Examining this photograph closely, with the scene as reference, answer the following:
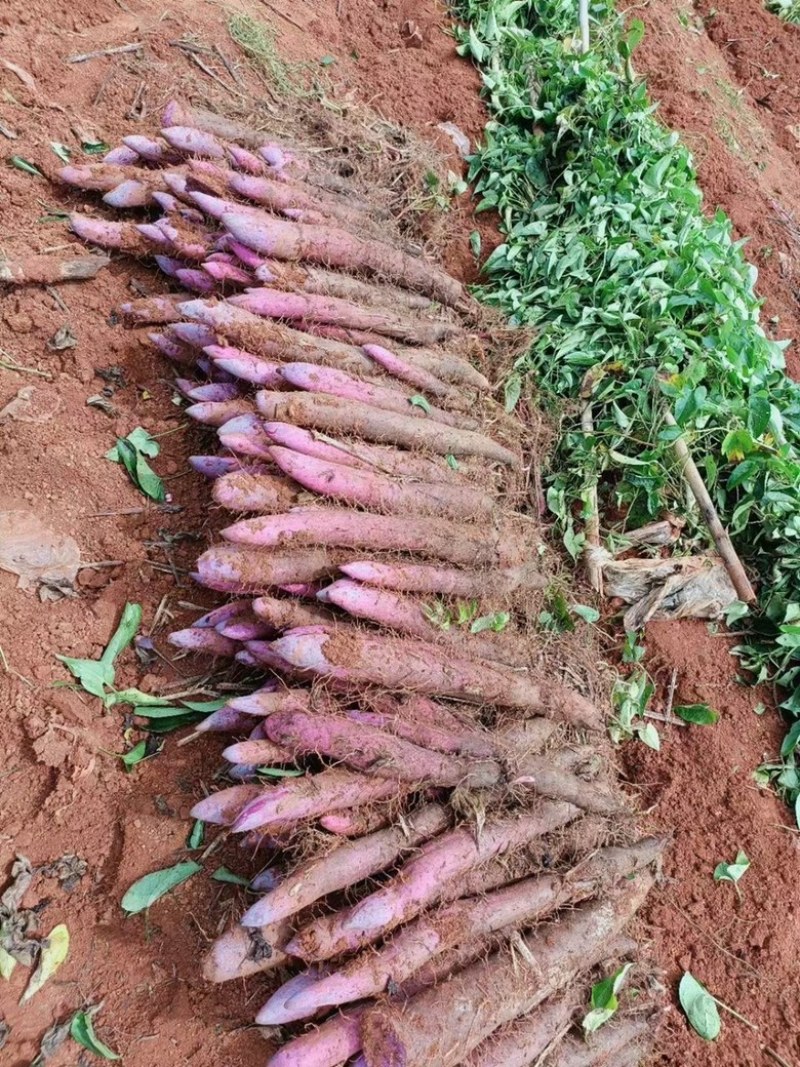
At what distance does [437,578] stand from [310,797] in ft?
2.64

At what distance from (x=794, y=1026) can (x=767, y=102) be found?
6167 mm

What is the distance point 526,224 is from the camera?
11.6ft

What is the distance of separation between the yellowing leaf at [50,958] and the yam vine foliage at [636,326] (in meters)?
2.09

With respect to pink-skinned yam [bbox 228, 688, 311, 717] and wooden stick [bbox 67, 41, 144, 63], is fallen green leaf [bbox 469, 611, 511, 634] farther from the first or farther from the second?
wooden stick [bbox 67, 41, 144, 63]

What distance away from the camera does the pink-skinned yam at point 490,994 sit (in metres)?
1.63

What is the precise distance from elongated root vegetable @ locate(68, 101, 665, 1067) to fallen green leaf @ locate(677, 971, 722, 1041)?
0.16 m

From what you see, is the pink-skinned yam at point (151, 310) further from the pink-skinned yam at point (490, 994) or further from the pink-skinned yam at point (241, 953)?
the pink-skinned yam at point (490, 994)

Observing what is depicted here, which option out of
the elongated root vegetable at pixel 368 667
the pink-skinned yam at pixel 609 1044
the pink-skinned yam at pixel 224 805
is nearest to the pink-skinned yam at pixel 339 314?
the elongated root vegetable at pixel 368 667

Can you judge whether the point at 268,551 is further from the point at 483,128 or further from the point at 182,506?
the point at 483,128

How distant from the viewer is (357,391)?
2504mm

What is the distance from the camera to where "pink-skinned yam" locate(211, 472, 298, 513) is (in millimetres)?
2055

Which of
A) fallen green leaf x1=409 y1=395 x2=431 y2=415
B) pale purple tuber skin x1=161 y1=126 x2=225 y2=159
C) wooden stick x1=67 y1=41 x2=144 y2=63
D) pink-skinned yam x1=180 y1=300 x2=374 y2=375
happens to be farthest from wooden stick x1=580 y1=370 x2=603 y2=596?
wooden stick x1=67 y1=41 x2=144 y2=63

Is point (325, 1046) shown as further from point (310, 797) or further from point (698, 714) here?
point (698, 714)

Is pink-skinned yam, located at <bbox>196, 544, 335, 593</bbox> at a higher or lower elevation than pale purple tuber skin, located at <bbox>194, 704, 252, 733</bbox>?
higher
